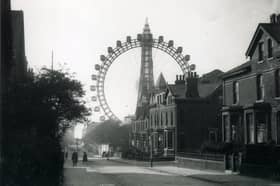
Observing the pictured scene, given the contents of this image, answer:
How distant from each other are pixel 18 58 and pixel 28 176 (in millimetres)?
28885

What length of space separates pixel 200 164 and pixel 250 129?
16.8ft

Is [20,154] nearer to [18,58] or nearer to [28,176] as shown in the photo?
[28,176]

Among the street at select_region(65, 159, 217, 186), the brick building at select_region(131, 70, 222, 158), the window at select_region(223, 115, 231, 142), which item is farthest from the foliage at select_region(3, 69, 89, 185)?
the brick building at select_region(131, 70, 222, 158)

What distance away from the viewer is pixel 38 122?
27.4m

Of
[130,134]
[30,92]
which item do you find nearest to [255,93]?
[30,92]

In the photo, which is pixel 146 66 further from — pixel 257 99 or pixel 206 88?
pixel 257 99

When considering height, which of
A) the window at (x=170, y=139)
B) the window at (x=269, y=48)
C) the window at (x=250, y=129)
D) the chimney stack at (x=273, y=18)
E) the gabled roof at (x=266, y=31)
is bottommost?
the window at (x=170, y=139)

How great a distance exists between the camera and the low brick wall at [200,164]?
3497 centimetres

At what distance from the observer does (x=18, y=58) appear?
39250 millimetres

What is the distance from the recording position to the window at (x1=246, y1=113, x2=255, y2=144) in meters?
37.6

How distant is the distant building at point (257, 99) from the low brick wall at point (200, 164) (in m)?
2.36

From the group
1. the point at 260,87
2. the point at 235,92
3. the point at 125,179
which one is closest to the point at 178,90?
the point at 235,92

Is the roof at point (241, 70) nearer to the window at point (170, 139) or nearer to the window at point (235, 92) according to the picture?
the window at point (235, 92)

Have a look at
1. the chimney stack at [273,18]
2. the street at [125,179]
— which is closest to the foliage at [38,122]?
the street at [125,179]
